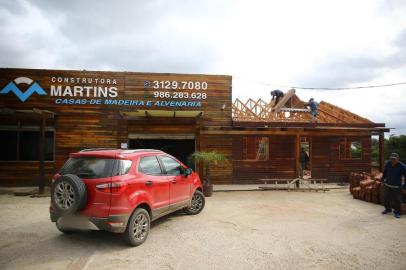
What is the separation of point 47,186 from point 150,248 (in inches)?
386

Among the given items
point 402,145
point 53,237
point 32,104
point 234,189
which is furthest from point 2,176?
point 402,145

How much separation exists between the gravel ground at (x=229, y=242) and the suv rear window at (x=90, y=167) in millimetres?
1341

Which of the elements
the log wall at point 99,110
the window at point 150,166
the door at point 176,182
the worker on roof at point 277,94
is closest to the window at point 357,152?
the worker on roof at point 277,94

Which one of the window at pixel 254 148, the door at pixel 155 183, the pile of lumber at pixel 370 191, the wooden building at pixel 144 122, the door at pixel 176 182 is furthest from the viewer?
the window at pixel 254 148

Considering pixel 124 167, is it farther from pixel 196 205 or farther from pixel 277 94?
pixel 277 94

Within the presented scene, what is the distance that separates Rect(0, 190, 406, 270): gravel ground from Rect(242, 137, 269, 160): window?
233 inches

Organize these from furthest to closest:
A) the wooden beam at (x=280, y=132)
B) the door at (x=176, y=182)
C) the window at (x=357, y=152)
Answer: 1. the window at (x=357, y=152)
2. the wooden beam at (x=280, y=132)
3. the door at (x=176, y=182)

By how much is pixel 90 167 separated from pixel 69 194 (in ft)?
1.87

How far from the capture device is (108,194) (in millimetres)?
4770

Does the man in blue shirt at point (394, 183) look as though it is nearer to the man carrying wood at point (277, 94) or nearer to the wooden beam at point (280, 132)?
the wooden beam at point (280, 132)

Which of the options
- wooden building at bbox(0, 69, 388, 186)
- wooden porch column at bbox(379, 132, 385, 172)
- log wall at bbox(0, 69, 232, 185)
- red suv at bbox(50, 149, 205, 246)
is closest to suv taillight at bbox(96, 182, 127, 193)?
red suv at bbox(50, 149, 205, 246)

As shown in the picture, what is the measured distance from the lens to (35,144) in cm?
1312

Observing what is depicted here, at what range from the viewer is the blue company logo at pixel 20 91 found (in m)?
12.9

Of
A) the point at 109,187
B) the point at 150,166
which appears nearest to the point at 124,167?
the point at 109,187
